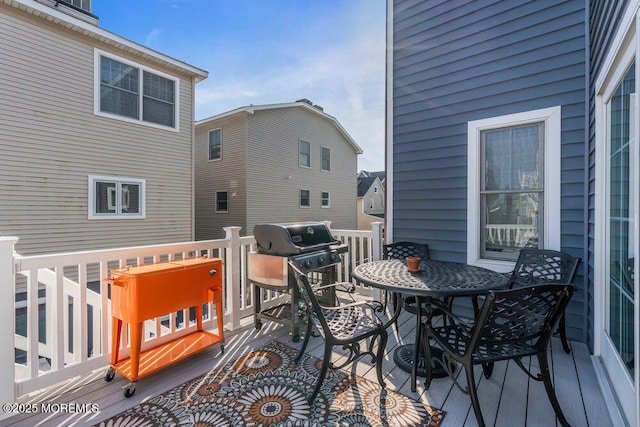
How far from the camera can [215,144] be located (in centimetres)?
1148

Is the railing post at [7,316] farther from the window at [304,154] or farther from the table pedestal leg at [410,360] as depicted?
the window at [304,154]

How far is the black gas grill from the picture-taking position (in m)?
2.98

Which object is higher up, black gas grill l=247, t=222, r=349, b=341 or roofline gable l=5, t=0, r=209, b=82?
roofline gable l=5, t=0, r=209, b=82

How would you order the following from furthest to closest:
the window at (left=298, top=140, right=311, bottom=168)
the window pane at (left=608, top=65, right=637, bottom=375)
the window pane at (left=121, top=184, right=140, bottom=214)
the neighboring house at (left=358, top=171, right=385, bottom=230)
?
1. the neighboring house at (left=358, top=171, right=385, bottom=230)
2. the window at (left=298, top=140, right=311, bottom=168)
3. the window pane at (left=121, top=184, right=140, bottom=214)
4. the window pane at (left=608, top=65, right=637, bottom=375)

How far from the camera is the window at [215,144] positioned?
444 inches

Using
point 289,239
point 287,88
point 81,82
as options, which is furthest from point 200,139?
point 289,239

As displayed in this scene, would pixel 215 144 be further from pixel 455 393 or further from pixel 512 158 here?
pixel 455 393

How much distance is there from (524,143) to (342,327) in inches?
108

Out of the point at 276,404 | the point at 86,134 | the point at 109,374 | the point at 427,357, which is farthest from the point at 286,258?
the point at 86,134

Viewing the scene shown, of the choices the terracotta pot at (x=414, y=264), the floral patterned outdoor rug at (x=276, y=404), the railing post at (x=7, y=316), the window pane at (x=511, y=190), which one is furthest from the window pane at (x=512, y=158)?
the railing post at (x=7, y=316)

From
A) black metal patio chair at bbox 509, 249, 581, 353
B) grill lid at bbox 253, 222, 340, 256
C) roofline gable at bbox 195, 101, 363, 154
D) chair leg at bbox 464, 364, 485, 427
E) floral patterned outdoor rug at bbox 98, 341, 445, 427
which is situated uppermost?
roofline gable at bbox 195, 101, 363, 154

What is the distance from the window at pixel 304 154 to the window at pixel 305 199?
1.14m

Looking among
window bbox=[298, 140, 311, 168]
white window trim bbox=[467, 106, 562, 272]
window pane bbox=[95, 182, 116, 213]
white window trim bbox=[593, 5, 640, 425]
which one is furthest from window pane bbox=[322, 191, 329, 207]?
white window trim bbox=[593, 5, 640, 425]

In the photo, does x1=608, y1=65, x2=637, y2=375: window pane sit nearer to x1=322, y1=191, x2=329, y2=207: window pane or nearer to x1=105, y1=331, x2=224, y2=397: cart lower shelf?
x1=105, y1=331, x2=224, y2=397: cart lower shelf
